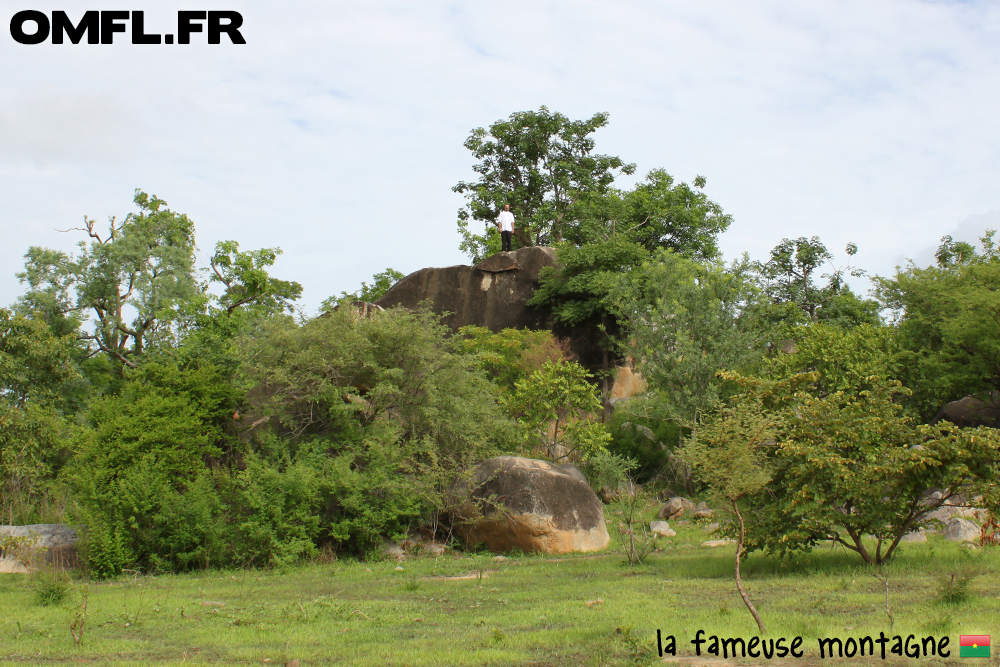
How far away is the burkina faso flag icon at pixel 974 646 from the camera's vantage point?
696 centimetres

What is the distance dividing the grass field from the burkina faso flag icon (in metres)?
0.09

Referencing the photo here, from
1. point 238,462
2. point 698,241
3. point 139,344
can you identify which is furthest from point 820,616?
point 139,344

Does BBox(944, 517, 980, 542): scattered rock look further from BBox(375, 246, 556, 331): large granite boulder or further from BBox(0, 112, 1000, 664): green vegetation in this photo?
BBox(375, 246, 556, 331): large granite boulder

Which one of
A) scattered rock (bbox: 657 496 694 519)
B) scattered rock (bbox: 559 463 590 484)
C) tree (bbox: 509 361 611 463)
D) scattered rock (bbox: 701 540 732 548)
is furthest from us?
tree (bbox: 509 361 611 463)

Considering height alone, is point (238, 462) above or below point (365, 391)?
below

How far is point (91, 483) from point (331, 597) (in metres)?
7.06

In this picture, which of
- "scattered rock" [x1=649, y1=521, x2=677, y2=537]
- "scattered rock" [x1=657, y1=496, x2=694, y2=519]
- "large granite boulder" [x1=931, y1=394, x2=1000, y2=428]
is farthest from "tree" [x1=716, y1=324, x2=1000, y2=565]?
"large granite boulder" [x1=931, y1=394, x2=1000, y2=428]

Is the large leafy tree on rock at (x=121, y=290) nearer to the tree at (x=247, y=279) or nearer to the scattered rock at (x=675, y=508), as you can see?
the tree at (x=247, y=279)

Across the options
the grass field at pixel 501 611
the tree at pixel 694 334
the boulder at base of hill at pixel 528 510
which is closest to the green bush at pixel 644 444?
the tree at pixel 694 334

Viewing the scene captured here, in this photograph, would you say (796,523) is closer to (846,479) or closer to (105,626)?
(846,479)

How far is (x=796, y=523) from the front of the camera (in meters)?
12.5

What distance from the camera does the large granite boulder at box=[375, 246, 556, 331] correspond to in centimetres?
3325

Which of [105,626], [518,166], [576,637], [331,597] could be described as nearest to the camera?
[576,637]

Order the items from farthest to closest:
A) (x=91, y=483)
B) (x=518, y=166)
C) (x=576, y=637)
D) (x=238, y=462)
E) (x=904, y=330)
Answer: (x=518, y=166) → (x=904, y=330) → (x=238, y=462) → (x=91, y=483) → (x=576, y=637)
